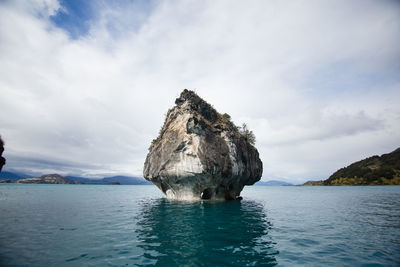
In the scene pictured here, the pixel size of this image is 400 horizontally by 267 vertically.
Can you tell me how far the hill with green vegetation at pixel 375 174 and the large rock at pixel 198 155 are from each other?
146 meters

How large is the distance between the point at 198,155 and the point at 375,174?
541 ft

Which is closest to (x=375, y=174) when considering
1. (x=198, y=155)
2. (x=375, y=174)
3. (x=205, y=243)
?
(x=375, y=174)

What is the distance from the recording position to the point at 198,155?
96.0ft

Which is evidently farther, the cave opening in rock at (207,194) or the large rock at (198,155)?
the cave opening in rock at (207,194)

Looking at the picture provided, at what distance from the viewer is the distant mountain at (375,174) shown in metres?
124

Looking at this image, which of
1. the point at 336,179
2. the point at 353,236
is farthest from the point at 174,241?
the point at 336,179

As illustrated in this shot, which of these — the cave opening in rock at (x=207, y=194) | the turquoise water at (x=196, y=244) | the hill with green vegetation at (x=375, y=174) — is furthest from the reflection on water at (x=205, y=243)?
the hill with green vegetation at (x=375, y=174)

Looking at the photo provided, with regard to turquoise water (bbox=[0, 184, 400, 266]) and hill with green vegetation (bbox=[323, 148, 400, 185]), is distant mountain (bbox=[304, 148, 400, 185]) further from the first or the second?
turquoise water (bbox=[0, 184, 400, 266])

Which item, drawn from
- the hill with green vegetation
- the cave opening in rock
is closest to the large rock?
the cave opening in rock

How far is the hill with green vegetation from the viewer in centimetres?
12400

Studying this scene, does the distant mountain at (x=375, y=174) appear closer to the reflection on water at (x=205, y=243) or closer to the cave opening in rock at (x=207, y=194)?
the cave opening in rock at (x=207, y=194)

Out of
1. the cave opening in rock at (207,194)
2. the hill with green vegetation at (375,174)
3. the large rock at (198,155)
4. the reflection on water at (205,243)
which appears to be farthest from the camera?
the hill with green vegetation at (375,174)

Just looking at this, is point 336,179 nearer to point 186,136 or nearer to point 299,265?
point 186,136

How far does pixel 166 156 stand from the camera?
32.4m
